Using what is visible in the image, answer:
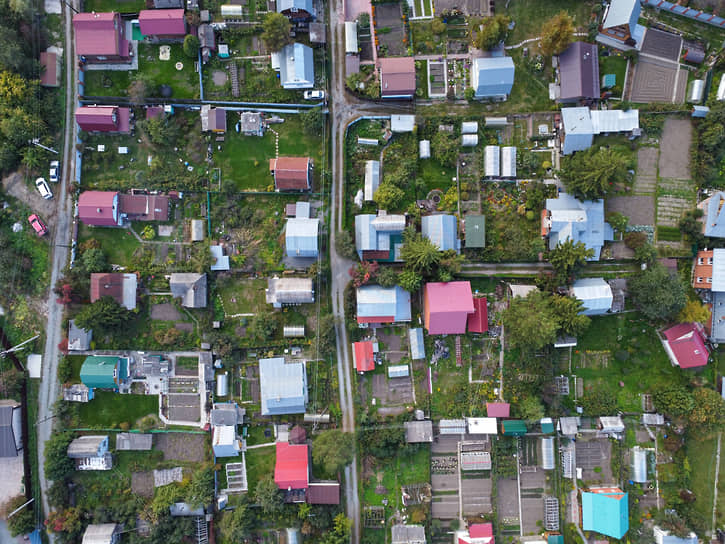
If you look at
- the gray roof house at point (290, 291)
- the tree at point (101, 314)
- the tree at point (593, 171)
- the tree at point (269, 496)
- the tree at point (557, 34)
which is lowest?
the tree at point (269, 496)

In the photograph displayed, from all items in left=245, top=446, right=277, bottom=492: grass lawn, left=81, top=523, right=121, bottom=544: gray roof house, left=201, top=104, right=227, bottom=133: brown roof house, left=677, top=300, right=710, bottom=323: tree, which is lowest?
left=81, top=523, right=121, bottom=544: gray roof house

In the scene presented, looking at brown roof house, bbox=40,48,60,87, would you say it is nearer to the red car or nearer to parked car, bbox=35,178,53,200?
parked car, bbox=35,178,53,200

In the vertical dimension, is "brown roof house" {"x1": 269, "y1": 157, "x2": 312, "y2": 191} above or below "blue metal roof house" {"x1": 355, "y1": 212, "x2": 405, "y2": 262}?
above

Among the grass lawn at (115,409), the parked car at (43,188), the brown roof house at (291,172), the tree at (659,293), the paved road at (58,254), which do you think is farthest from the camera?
the grass lawn at (115,409)

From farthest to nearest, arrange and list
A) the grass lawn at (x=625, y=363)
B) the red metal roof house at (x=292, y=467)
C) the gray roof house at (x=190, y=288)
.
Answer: the grass lawn at (x=625, y=363), the gray roof house at (x=190, y=288), the red metal roof house at (x=292, y=467)

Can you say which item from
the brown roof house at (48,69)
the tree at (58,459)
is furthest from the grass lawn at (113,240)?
the tree at (58,459)

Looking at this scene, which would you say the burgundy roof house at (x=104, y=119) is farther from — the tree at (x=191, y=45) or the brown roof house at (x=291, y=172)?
the brown roof house at (x=291, y=172)

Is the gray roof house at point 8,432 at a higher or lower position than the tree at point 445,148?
lower

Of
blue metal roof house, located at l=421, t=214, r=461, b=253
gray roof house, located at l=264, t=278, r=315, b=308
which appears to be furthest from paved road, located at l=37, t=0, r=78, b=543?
blue metal roof house, located at l=421, t=214, r=461, b=253
